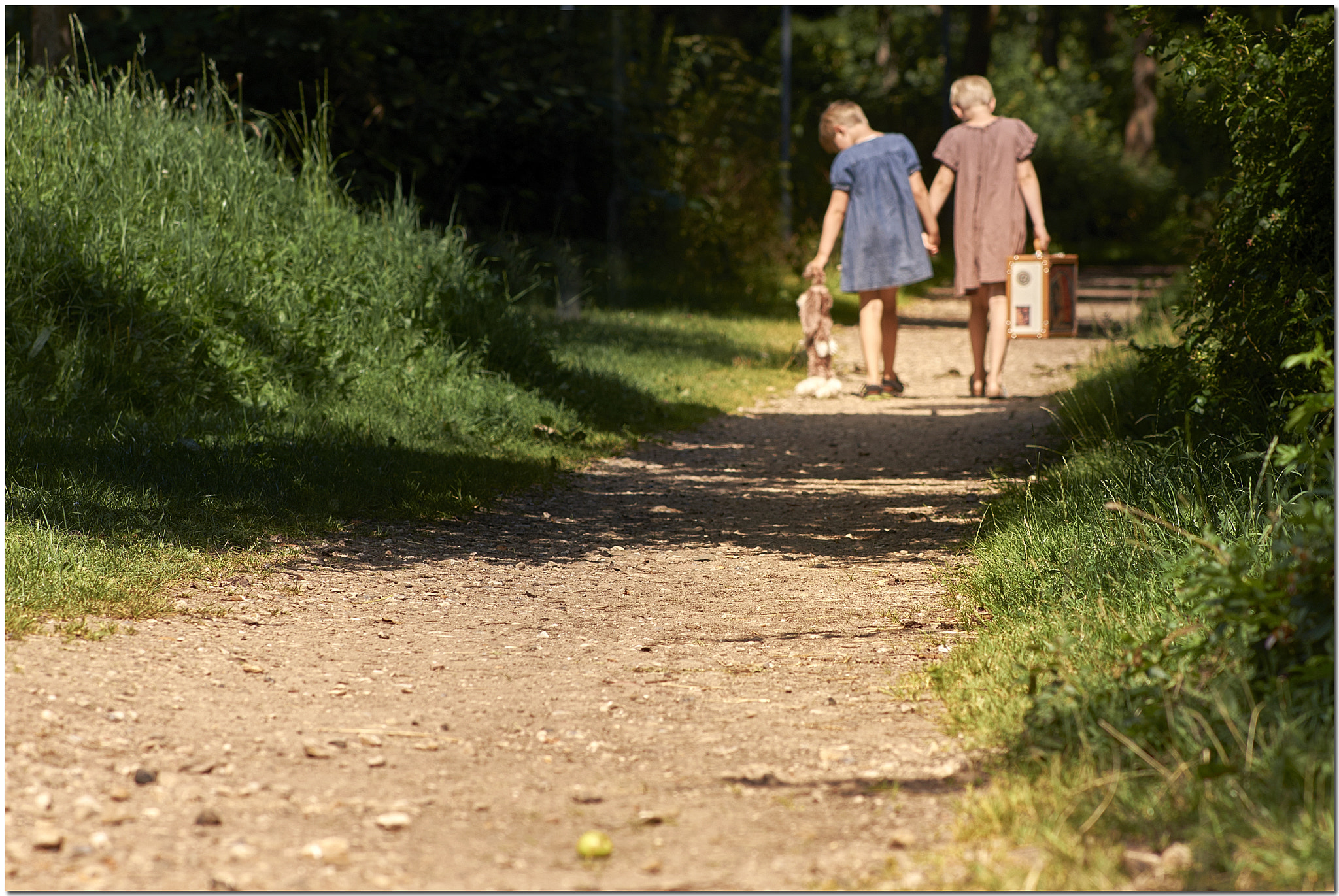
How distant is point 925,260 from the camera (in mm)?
10148

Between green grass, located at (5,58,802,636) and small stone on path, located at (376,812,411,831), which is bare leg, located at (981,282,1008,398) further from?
small stone on path, located at (376,812,411,831)

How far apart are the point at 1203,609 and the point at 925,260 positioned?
6.75 meters

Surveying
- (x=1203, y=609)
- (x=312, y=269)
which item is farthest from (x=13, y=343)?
(x=1203, y=609)

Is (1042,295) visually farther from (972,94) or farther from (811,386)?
(811,386)

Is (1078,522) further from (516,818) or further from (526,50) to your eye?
(526,50)

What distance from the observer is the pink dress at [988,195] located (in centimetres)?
978

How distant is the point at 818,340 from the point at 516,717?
7366 millimetres

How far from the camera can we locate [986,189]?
9.86 m

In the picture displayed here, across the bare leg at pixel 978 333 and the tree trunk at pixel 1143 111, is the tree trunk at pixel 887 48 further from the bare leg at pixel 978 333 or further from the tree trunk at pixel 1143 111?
the bare leg at pixel 978 333

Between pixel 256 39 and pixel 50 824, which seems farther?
pixel 256 39

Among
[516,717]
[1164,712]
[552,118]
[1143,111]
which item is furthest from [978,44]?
[1164,712]

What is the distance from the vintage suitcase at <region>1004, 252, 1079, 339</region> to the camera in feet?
31.3

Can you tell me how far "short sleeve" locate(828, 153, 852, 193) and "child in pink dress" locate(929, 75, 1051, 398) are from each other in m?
0.66

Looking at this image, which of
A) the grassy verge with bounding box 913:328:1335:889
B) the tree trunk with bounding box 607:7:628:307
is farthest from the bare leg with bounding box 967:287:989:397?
the tree trunk with bounding box 607:7:628:307
